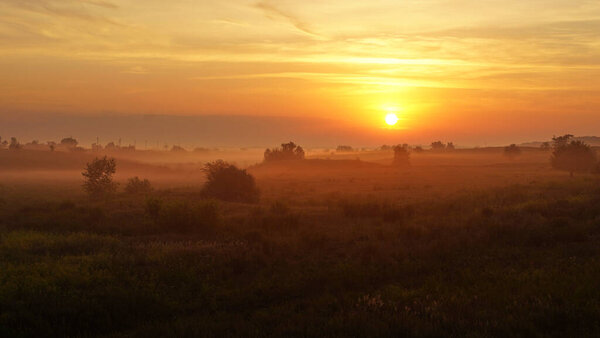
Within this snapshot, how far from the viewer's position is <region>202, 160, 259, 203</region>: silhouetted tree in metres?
35.5

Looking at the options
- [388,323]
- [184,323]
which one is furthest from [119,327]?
[388,323]

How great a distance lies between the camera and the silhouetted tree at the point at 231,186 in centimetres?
3550

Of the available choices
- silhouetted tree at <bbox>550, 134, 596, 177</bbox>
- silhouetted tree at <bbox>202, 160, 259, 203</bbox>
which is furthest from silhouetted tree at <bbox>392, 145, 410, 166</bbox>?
silhouetted tree at <bbox>202, 160, 259, 203</bbox>

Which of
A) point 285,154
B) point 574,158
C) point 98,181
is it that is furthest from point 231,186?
point 285,154

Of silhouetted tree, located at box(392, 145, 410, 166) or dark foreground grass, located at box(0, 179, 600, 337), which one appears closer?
dark foreground grass, located at box(0, 179, 600, 337)

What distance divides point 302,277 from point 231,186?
973 inches

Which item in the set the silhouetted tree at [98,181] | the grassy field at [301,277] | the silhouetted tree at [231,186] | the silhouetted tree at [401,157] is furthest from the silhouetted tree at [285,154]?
the grassy field at [301,277]

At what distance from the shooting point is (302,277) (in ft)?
39.1

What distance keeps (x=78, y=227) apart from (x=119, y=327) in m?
12.9

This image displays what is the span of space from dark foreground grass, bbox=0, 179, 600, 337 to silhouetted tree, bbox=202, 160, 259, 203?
14668mm

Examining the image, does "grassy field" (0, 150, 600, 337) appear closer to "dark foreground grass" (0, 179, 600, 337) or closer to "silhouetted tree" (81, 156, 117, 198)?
"dark foreground grass" (0, 179, 600, 337)

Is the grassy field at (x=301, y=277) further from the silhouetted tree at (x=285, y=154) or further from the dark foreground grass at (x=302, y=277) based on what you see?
the silhouetted tree at (x=285, y=154)

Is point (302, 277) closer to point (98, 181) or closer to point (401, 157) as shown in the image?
point (98, 181)

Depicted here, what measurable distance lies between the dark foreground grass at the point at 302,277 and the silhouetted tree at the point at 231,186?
14.7 metres
